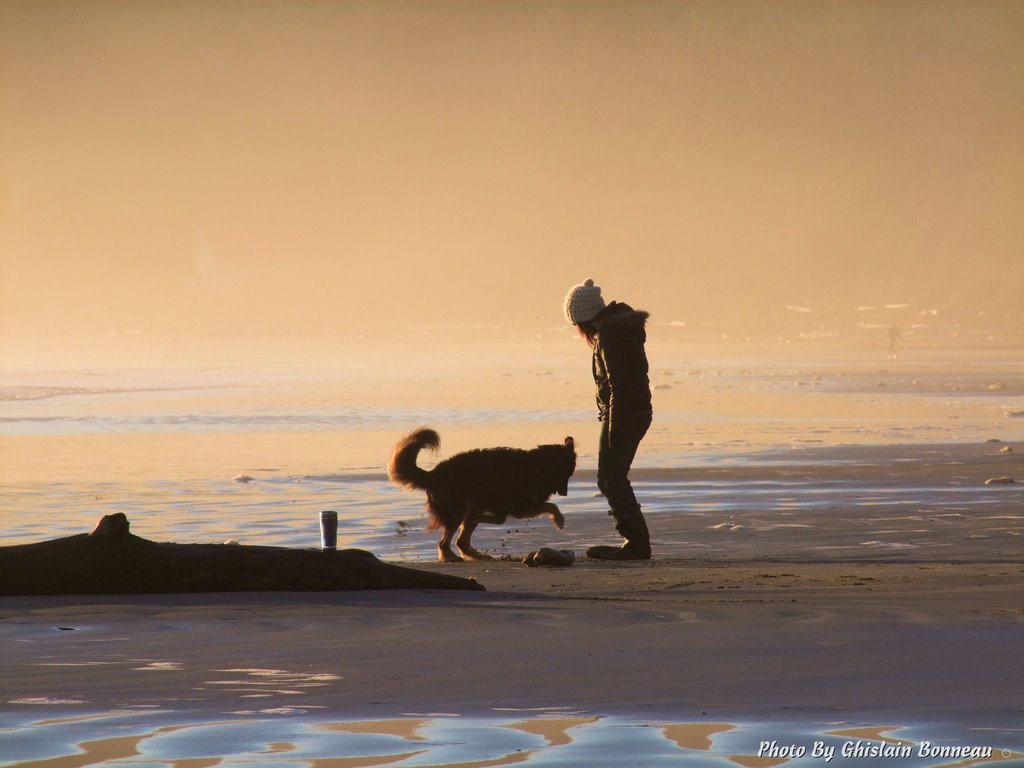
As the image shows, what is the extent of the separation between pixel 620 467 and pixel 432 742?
22.6ft

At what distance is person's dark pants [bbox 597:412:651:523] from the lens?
1138cm

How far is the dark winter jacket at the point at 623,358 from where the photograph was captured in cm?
1144

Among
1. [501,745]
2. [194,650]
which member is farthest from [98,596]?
[501,745]

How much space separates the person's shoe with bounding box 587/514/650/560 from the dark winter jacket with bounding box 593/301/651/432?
66 centimetres

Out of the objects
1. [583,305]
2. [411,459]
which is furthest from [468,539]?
[583,305]

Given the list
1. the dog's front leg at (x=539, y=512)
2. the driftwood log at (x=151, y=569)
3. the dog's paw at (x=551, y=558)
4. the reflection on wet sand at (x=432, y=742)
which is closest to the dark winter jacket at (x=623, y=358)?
the dog's front leg at (x=539, y=512)

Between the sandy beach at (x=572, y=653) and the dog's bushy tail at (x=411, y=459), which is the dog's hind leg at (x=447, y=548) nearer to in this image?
the dog's bushy tail at (x=411, y=459)

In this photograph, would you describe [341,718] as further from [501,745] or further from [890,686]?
[890,686]

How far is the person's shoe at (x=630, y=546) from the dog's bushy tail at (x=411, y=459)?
4.59ft

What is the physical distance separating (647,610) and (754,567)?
9.57 feet

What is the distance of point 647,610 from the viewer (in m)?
7.59

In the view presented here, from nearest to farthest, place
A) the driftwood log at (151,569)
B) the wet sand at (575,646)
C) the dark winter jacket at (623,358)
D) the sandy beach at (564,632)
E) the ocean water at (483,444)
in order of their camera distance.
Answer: the sandy beach at (564,632)
the wet sand at (575,646)
the driftwood log at (151,569)
the dark winter jacket at (623,358)
the ocean water at (483,444)

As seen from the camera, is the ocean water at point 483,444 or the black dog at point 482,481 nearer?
the black dog at point 482,481

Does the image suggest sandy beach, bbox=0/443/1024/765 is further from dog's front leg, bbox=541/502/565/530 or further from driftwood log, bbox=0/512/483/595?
dog's front leg, bbox=541/502/565/530
